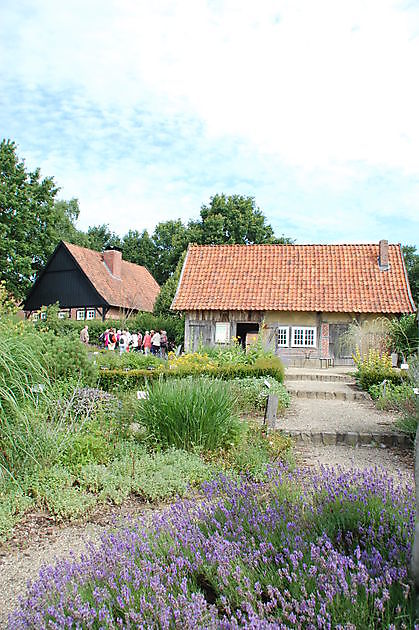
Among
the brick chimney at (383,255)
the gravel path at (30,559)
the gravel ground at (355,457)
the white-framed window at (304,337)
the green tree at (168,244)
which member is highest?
the green tree at (168,244)

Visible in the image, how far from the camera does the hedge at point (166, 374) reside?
36.8ft

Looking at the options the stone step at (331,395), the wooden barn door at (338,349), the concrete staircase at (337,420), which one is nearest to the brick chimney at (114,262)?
the wooden barn door at (338,349)

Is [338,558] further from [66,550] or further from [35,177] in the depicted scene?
[35,177]

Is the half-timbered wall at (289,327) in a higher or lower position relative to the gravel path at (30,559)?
higher

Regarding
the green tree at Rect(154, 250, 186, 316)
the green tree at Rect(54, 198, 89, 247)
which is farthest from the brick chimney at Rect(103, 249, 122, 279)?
the green tree at Rect(54, 198, 89, 247)

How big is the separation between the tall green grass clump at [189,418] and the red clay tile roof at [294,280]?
1805 centimetres

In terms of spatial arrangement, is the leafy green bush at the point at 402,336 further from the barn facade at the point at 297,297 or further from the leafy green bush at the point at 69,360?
the leafy green bush at the point at 69,360

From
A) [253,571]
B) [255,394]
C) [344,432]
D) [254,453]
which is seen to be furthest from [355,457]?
[253,571]

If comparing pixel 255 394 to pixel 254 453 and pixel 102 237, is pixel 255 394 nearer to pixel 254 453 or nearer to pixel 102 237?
pixel 254 453

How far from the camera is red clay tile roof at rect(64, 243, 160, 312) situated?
35969mm

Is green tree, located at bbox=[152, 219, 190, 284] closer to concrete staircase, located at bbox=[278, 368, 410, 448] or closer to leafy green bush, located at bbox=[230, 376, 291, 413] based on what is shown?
concrete staircase, located at bbox=[278, 368, 410, 448]

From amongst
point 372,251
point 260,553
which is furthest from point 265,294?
point 260,553

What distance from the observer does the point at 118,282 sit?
38.5 meters

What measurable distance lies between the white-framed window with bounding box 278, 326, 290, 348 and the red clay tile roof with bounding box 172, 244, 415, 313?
110 cm
